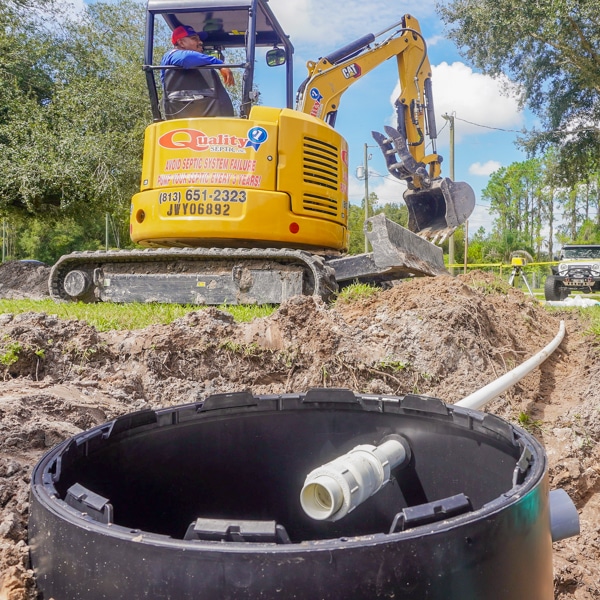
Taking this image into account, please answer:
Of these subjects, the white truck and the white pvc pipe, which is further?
the white truck

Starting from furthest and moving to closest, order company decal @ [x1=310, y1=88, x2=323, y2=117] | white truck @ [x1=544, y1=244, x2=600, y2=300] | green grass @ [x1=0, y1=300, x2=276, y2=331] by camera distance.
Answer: white truck @ [x1=544, y1=244, x2=600, y2=300] → company decal @ [x1=310, y1=88, x2=323, y2=117] → green grass @ [x1=0, y1=300, x2=276, y2=331]

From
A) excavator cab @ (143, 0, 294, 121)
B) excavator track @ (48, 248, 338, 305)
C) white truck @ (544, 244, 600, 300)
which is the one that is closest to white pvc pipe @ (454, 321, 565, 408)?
excavator track @ (48, 248, 338, 305)

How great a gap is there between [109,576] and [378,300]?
476 centimetres

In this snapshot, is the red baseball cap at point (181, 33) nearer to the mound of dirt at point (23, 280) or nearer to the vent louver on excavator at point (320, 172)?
the vent louver on excavator at point (320, 172)

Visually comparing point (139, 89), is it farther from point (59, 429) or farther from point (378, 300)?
point (59, 429)

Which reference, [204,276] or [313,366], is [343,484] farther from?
[204,276]

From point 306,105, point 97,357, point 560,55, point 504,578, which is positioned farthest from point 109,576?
point 560,55

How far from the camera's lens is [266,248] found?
23.2 ft

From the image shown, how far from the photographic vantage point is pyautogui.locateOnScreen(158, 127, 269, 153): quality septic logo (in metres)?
6.59

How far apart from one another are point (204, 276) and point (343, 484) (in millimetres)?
5654

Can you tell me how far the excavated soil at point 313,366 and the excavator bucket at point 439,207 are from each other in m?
3.96

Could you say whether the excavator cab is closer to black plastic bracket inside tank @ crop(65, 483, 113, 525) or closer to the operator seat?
the operator seat

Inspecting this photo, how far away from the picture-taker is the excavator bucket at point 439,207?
8.92 m

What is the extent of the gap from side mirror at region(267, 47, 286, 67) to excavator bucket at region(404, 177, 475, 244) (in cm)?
300
